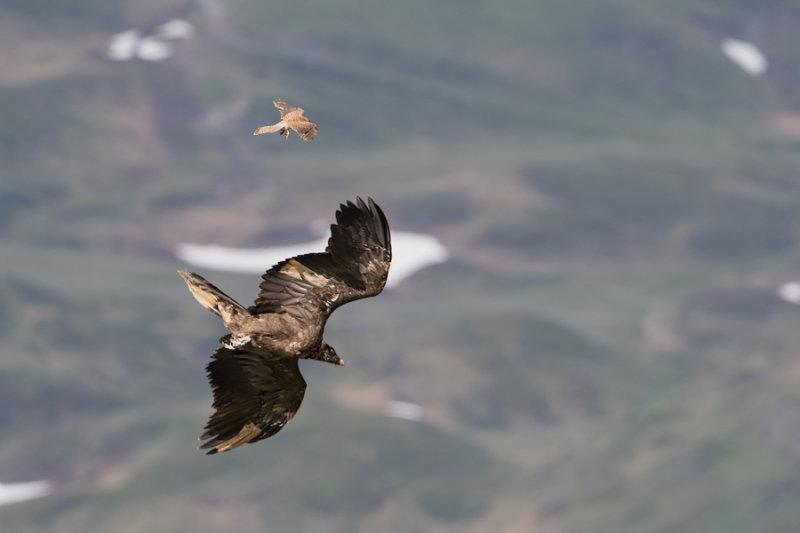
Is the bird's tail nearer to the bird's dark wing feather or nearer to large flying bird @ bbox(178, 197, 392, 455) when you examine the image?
large flying bird @ bbox(178, 197, 392, 455)

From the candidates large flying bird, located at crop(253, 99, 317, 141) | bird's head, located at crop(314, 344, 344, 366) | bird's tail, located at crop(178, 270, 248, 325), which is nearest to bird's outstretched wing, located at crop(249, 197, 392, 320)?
bird's tail, located at crop(178, 270, 248, 325)

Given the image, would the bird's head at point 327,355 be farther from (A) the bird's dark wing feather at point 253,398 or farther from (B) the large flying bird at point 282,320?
(A) the bird's dark wing feather at point 253,398

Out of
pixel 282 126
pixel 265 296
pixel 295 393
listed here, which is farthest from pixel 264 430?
pixel 282 126

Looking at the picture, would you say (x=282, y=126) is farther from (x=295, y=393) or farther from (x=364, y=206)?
(x=295, y=393)

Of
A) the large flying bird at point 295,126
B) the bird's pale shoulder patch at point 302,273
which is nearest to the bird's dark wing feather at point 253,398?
the bird's pale shoulder patch at point 302,273

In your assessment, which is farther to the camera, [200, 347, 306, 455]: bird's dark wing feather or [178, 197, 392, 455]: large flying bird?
[200, 347, 306, 455]: bird's dark wing feather

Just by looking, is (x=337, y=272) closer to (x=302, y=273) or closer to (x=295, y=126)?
(x=302, y=273)

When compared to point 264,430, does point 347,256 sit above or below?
above
